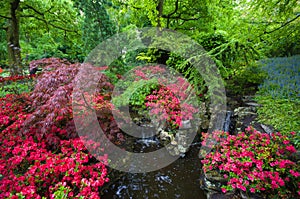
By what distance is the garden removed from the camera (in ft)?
6.98

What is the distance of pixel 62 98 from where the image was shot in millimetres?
2369

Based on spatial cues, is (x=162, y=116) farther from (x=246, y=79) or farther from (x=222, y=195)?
(x=246, y=79)

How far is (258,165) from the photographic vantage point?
6.65 ft

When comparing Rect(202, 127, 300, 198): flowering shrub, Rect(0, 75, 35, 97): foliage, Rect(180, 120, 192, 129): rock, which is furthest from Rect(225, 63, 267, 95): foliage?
Rect(0, 75, 35, 97): foliage

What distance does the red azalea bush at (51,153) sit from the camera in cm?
199

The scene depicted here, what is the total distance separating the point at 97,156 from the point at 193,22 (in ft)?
18.4

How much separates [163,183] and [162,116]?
1.50 m

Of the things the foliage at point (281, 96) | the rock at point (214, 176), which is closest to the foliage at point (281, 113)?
the foliage at point (281, 96)

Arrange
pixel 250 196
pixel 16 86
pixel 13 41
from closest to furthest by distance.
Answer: pixel 250 196, pixel 16 86, pixel 13 41

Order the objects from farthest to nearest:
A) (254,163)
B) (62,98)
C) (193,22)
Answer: (193,22) → (62,98) → (254,163)

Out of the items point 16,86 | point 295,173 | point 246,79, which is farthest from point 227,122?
point 16,86

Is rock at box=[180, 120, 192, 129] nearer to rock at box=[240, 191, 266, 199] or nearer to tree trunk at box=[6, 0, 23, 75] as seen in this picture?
rock at box=[240, 191, 266, 199]

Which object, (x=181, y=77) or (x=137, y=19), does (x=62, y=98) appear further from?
(x=137, y=19)

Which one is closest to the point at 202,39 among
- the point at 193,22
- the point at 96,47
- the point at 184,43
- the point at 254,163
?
the point at 184,43
